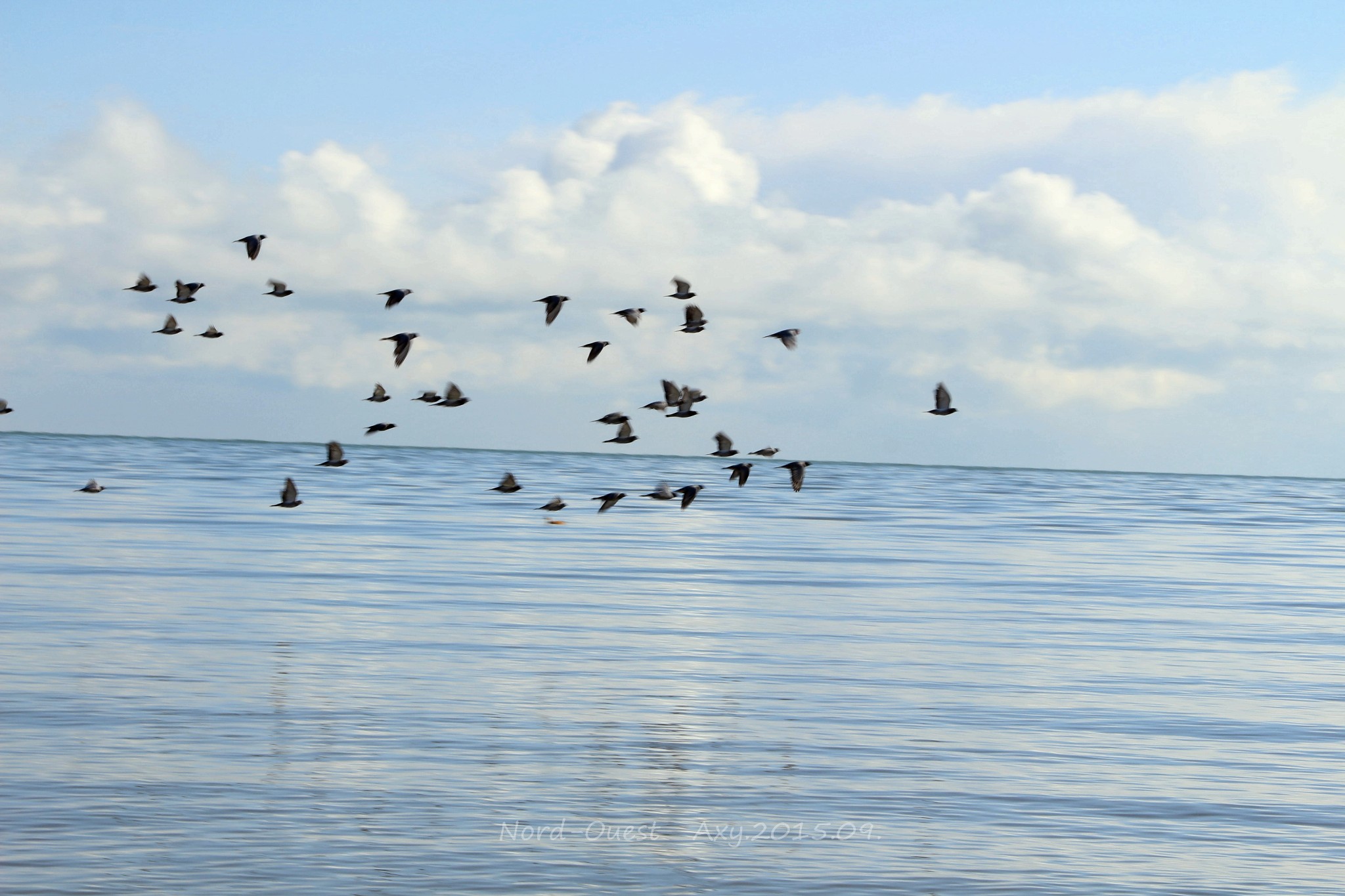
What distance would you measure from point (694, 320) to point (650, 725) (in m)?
12.8

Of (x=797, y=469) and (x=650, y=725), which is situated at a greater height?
(x=797, y=469)

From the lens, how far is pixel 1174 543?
51625mm

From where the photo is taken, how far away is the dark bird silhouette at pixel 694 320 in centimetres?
2794

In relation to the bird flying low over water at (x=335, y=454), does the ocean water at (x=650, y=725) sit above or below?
below

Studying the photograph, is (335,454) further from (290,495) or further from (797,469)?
(797,469)

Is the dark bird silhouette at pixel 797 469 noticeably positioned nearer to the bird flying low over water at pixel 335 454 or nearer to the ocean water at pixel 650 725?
the ocean water at pixel 650 725

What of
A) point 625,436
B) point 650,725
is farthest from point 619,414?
point 650,725

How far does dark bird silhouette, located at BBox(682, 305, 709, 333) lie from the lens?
27938 millimetres

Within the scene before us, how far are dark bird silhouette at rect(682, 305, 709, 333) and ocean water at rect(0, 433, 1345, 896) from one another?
470 cm

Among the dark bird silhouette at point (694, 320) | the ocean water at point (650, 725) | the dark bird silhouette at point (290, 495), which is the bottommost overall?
the ocean water at point (650, 725)

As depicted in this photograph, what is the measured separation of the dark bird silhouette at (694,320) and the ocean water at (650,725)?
4702 mm

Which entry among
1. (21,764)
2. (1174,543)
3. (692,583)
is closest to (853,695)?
(21,764)

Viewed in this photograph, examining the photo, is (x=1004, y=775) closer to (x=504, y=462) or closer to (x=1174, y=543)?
(x=1174, y=543)

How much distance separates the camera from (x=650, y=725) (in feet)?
54.6
